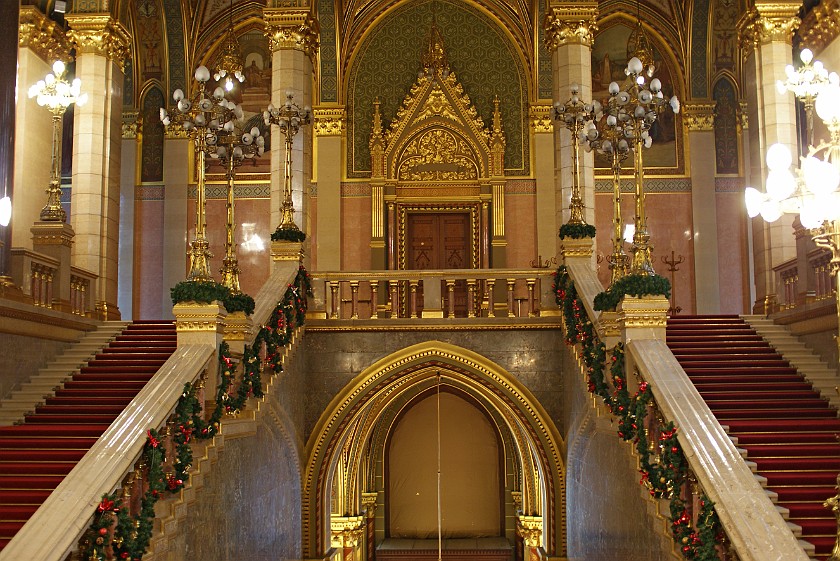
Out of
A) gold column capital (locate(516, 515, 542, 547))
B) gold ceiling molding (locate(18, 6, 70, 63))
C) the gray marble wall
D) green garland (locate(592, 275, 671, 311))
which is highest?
gold ceiling molding (locate(18, 6, 70, 63))

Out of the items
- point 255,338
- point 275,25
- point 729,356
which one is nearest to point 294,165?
point 275,25

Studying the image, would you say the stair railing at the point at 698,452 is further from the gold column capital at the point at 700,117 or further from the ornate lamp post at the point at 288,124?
the gold column capital at the point at 700,117

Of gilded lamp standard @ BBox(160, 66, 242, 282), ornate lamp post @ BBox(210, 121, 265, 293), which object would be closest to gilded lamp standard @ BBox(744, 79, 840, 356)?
gilded lamp standard @ BBox(160, 66, 242, 282)

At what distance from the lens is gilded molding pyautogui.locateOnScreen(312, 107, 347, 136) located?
67.8 ft

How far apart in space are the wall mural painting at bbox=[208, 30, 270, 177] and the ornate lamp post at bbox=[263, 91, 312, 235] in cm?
740

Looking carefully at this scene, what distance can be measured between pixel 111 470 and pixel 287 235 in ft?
22.0

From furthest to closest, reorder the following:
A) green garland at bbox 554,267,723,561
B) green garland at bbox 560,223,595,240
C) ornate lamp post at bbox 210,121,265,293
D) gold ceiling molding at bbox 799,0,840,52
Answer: gold ceiling molding at bbox 799,0,840,52
green garland at bbox 560,223,595,240
ornate lamp post at bbox 210,121,265,293
green garland at bbox 554,267,723,561

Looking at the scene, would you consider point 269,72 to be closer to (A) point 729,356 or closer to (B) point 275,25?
(B) point 275,25

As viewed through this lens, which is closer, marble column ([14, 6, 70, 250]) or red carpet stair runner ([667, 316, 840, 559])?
red carpet stair runner ([667, 316, 840, 559])

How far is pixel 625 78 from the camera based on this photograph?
69.5ft

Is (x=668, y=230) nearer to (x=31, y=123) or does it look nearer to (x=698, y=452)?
(x=31, y=123)

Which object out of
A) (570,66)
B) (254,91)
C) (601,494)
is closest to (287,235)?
(570,66)

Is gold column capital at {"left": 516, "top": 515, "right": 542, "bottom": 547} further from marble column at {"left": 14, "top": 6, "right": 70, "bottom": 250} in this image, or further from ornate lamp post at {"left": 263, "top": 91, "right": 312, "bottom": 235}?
marble column at {"left": 14, "top": 6, "right": 70, "bottom": 250}

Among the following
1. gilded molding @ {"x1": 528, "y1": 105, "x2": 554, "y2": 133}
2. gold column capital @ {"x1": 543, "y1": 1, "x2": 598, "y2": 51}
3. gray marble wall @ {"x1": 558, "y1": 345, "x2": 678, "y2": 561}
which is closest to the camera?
gray marble wall @ {"x1": 558, "y1": 345, "x2": 678, "y2": 561}
